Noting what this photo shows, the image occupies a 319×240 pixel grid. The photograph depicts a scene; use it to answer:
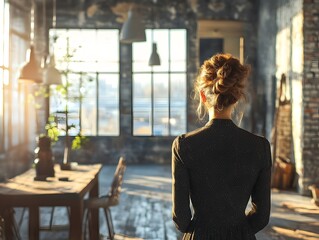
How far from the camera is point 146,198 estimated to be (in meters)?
7.78

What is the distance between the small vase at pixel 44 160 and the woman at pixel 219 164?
9.49 feet

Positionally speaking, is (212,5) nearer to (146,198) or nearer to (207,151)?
(146,198)

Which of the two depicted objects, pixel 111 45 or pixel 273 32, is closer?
pixel 273 32

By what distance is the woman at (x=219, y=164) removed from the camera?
2070 mm

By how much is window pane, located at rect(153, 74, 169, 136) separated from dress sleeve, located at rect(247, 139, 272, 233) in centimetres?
→ 993

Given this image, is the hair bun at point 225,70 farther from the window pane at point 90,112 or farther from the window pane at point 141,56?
the window pane at point 90,112

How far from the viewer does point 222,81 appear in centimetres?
204

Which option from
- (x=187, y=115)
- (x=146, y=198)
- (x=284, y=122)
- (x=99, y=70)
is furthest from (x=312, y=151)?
(x=99, y=70)

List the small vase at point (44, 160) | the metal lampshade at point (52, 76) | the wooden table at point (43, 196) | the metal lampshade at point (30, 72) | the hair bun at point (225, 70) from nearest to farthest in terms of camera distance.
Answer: the hair bun at point (225, 70), the wooden table at point (43, 196), the small vase at point (44, 160), the metal lampshade at point (30, 72), the metal lampshade at point (52, 76)

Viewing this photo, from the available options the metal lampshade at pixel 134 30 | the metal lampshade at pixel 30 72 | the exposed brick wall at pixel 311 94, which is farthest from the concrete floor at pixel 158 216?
the metal lampshade at pixel 134 30

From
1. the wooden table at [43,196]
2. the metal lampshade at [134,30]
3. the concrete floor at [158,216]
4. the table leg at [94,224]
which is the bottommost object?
the concrete floor at [158,216]

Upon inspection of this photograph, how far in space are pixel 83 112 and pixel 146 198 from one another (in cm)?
476

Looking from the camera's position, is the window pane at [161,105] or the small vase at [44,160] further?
the window pane at [161,105]

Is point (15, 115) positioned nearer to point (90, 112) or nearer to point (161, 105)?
point (90, 112)
